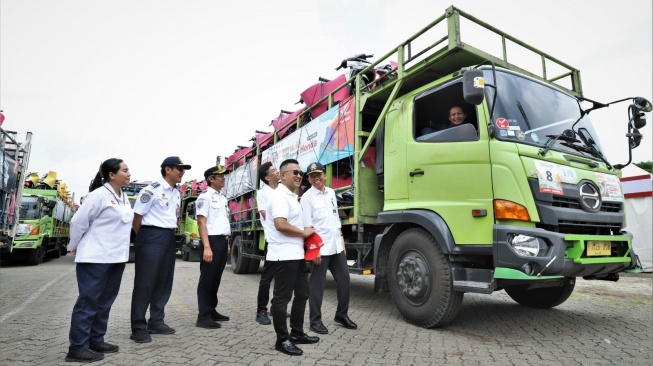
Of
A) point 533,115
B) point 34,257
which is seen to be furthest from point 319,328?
point 34,257

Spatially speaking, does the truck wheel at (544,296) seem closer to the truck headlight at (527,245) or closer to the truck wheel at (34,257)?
the truck headlight at (527,245)

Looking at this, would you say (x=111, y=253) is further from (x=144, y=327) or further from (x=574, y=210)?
(x=574, y=210)

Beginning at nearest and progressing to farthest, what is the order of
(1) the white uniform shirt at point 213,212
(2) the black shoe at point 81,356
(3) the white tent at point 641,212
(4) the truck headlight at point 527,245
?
(2) the black shoe at point 81,356
(4) the truck headlight at point 527,245
(1) the white uniform shirt at point 213,212
(3) the white tent at point 641,212

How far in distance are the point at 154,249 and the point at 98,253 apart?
67cm

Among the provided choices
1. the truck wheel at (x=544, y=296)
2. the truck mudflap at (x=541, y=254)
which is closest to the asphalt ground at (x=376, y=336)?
the truck wheel at (x=544, y=296)

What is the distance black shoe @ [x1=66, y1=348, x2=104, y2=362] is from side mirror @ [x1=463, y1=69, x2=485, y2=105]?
147 inches

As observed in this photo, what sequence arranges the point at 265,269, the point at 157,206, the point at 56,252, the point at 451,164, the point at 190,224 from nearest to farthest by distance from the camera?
the point at 265,269 → the point at 157,206 → the point at 451,164 → the point at 190,224 → the point at 56,252

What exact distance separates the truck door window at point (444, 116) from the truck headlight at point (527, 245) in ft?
3.41

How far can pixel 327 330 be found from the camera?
3963mm

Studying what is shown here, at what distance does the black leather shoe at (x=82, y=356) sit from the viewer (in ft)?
9.87

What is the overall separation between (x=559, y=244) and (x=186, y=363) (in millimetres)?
3226

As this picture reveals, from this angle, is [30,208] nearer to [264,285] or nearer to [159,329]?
[159,329]

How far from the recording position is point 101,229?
10.6ft

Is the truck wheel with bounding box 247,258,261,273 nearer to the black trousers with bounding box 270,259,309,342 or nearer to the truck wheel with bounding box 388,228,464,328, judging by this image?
the truck wheel with bounding box 388,228,464,328
